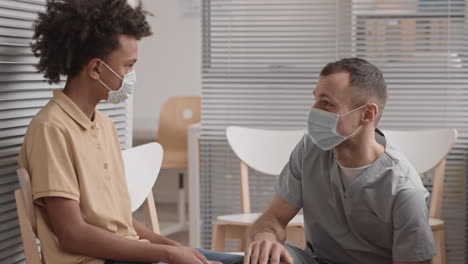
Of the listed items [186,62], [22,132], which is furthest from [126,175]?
[186,62]

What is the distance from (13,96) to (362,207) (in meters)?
0.99

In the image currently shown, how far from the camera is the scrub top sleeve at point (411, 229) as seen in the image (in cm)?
194

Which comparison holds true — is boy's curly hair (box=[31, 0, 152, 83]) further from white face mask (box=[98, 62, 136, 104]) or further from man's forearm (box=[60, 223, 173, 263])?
man's forearm (box=[60, 223, 173, 263])

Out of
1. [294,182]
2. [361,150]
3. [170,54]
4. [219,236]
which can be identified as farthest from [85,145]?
[170,54]

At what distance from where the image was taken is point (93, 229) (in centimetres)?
187

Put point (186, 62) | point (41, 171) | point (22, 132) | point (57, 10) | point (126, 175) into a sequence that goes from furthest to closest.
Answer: point (186, 62)
point (126, 175)
point (22, 132)
point (57, 10)
point (41, 171)

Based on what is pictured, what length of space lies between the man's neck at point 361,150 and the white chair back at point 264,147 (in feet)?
3.88

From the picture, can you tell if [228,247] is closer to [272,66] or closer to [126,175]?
[272,66]

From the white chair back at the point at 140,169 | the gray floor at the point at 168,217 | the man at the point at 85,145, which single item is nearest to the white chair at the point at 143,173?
the white chair back at the point at 140,169

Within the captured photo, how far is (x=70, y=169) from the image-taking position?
188cm

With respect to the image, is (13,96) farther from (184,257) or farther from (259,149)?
(259,149)

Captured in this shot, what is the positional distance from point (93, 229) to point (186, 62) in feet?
15.1

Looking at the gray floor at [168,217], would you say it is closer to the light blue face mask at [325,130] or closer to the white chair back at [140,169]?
the white chair back at [140,169]

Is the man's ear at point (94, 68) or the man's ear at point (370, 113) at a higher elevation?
the man's ear at point (94, 68)
